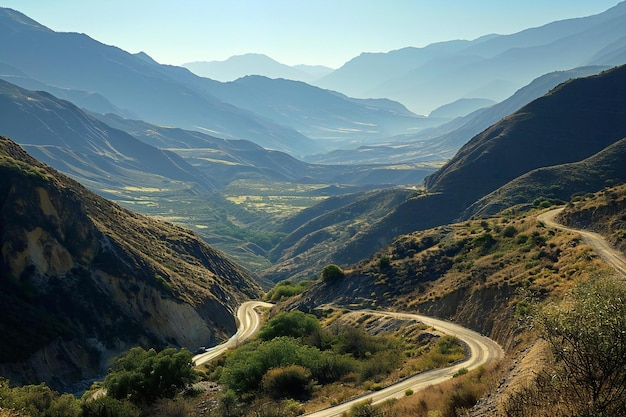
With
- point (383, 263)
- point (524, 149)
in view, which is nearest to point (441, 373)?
point (383, 263)

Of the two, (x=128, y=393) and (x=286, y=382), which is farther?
(x=128, y=393)

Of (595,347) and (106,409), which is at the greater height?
(595,347)

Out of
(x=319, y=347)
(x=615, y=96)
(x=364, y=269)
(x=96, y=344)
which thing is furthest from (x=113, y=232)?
(x=615, y=96)

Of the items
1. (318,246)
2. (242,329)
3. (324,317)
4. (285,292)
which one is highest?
(324,317)

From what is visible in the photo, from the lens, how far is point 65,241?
6569 cm

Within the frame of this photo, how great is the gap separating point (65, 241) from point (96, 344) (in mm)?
15177

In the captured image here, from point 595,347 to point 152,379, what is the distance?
30.4 meters

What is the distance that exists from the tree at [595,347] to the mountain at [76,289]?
154 feet

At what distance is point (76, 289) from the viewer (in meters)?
62.0

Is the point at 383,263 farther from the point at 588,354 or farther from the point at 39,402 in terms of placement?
the point at 588,354

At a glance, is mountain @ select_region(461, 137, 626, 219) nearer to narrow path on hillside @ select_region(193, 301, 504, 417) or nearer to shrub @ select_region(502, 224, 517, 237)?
shrub @ select_region(502, 224, 517, 237)

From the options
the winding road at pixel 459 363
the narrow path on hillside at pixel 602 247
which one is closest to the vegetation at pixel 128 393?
the winding road at pixel 459 363

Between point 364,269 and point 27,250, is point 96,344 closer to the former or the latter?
point 27,250

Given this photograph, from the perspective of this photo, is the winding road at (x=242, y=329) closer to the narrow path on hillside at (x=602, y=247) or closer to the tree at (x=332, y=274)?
the tree at (x=332, y=274)
